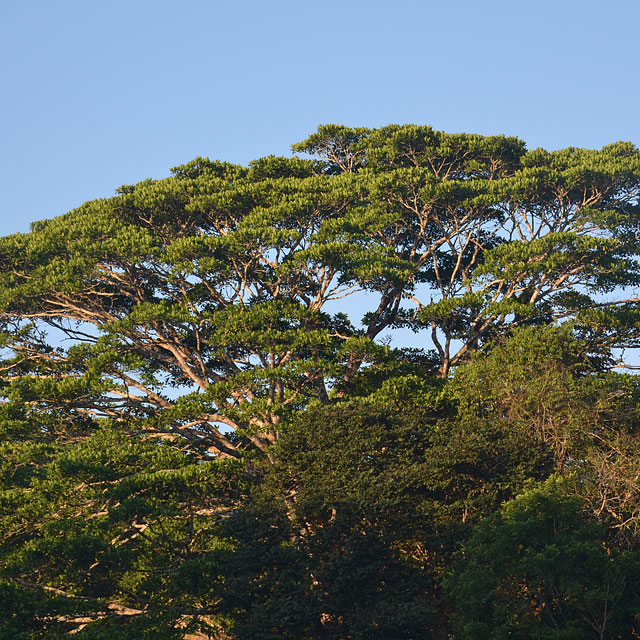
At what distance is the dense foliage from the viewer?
19.4 m

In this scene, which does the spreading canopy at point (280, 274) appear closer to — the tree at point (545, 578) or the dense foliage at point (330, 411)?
the dense foliage at point (330, 411)

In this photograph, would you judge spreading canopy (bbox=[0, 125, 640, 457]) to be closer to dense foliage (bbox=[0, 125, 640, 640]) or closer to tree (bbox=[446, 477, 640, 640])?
dense foliage (bbox=[0, 125, 640, 640])

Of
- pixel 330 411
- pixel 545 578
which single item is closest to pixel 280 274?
pixel 330 411

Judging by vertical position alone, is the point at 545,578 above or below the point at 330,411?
below

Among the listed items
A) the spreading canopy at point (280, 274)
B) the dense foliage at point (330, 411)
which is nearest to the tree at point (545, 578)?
the dense foliage at point (330, 411)

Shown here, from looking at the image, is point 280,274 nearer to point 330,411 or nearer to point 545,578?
point 330,411

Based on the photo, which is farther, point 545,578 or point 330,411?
point 330,411

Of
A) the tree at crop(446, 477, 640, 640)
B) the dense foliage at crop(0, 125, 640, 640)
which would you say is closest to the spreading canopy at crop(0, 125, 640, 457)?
the dense foliage at crop(0, 125, 640, 640)

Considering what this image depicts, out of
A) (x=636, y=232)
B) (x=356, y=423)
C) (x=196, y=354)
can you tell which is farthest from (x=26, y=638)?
(x=636, y=232)

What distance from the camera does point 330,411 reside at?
22.6 meters

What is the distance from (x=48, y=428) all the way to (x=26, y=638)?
905cm

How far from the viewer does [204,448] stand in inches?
1075

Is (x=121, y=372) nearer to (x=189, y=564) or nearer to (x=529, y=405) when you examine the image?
(x=189, y=564)

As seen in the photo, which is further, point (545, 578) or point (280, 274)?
point (280, 274)
